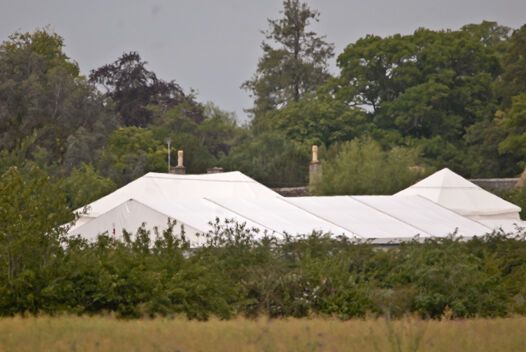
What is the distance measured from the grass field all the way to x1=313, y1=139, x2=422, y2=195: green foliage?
37851mm

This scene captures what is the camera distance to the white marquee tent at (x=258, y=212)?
35094 mm

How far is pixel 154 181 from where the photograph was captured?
42312 millimetres

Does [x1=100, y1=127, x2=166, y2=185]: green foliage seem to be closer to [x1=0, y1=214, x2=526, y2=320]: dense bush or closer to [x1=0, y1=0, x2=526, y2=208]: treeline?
[x1=0, y1=0, x2=526, y2=208]: treeline

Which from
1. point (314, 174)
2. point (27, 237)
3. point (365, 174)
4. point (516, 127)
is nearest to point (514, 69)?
point (516, 127)

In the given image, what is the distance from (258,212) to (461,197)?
39.1ft

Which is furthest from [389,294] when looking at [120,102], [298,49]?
[298,49]

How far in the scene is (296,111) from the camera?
86.4 m

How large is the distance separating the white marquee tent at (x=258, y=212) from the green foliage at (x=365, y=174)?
1024 centimetres

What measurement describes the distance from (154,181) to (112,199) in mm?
1360

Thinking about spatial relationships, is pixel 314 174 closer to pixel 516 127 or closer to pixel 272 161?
pixel 272 161

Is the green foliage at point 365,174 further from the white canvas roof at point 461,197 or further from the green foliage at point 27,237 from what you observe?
the green foliage at point 27,237

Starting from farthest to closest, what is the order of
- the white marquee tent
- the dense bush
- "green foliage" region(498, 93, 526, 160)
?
"green foliage" region(498, 93, 526, 160)
the white marquee tent
the dense bush

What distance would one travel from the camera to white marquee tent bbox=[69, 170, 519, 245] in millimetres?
35094

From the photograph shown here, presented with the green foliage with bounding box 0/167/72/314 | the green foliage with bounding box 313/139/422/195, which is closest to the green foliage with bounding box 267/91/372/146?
the green foliage with bounding box 313/139/422/195
